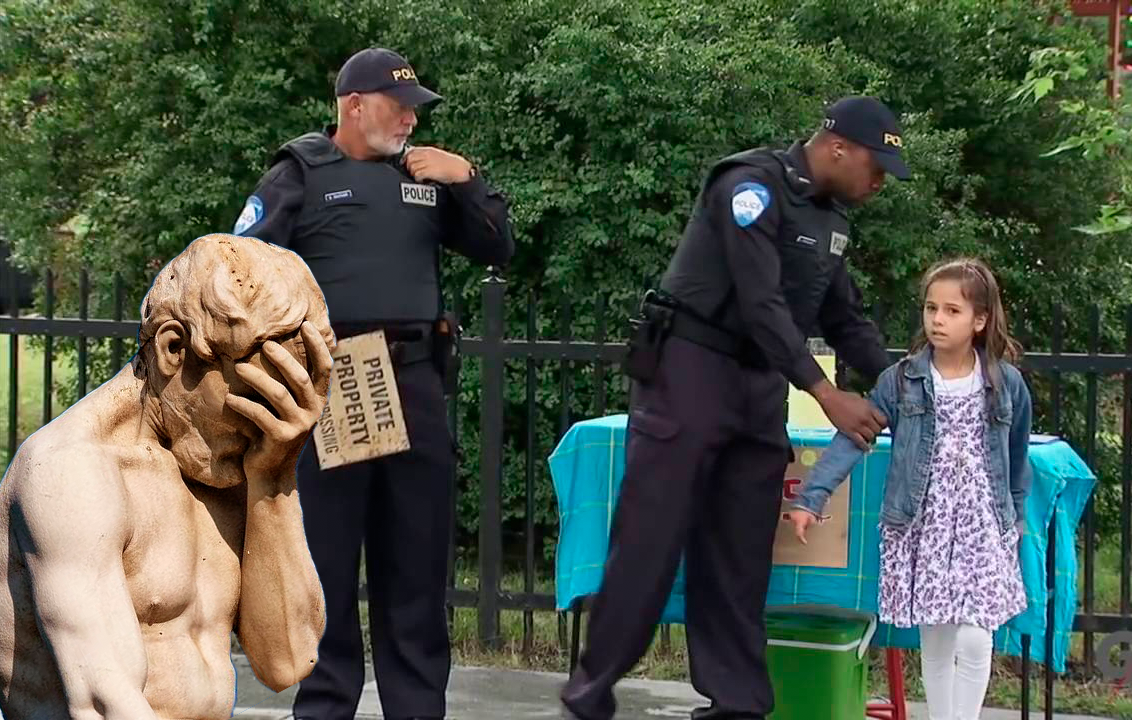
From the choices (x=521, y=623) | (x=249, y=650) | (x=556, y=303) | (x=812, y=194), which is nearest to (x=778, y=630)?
(x=812, y=194)

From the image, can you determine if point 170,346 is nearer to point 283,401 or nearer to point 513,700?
point 283,401

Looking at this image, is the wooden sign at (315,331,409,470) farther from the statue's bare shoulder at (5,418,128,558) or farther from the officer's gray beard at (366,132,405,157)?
the statue's bare shoulder at (5,418,128,558)

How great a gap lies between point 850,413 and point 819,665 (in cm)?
85

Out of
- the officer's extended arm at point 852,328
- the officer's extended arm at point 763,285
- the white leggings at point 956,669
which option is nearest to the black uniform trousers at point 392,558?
the officer's extended arm at point 763,285

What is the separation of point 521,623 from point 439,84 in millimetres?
2515

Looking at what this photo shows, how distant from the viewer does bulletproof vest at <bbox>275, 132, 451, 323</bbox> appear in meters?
4.77

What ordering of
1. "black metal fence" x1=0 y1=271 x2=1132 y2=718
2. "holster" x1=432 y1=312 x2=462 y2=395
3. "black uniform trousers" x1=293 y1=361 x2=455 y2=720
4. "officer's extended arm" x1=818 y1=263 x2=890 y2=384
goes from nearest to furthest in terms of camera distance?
1. "black uniform trousers" x1=293 y1=361 x2=455 y2=720
2. "holster" x1=432 y1=312 x2=462 y2=395
3. "officer's extended arm" x1=818 y1=263 x2=890 y2=384
4. "black metal fence" x1=0 y1=271 x2=1132 y2=718

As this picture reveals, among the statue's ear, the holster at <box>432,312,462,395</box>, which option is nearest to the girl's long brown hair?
the holster at <box>432,312,462,395</box>

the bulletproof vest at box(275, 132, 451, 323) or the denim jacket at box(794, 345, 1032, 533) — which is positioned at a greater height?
the bulletproof vest at box(275, 132, 451, 323)

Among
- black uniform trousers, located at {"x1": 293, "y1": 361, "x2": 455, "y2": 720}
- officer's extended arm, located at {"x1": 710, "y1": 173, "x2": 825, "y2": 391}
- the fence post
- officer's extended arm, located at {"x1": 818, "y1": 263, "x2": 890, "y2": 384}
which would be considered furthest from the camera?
the fence post

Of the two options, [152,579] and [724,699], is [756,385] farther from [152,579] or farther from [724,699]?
[152,579]

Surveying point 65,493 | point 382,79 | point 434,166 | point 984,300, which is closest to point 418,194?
point 434,166

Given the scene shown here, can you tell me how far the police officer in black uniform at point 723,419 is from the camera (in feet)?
15.4

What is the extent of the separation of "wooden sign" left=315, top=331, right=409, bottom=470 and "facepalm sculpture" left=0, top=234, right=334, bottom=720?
8.85 ft
